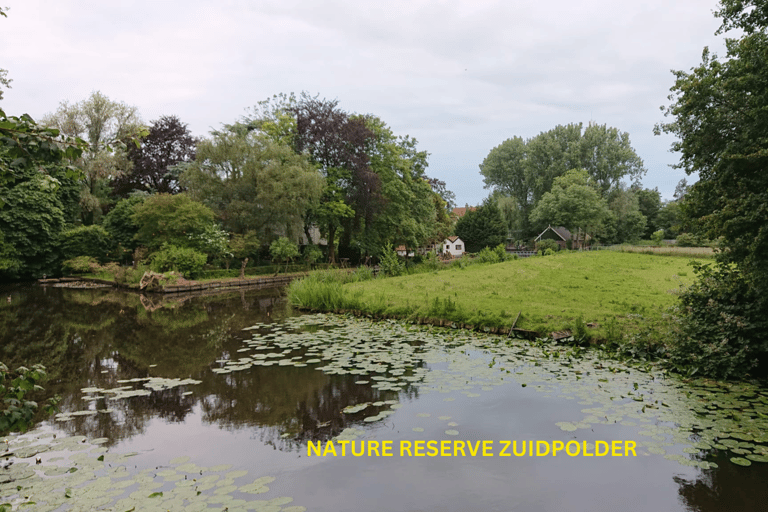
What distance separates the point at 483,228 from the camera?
5175 cm

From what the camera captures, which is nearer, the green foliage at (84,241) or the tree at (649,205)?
the green foliage at (84,241)

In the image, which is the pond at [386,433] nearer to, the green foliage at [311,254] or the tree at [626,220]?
the green foliage at [311,254]

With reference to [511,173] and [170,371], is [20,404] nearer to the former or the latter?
[170,371]

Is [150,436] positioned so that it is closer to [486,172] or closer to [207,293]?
[207,293]

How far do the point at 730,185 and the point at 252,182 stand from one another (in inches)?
911

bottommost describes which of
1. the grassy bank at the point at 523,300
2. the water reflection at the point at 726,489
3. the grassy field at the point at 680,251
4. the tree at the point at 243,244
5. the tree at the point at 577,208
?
the water reflection at the point at 726,489

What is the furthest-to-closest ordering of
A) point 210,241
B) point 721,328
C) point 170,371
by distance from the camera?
point 210,241, point 170,371, point 721,328

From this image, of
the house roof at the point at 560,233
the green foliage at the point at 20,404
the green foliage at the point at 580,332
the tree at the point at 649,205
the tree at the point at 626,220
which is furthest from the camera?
the tree at the point at 649,205

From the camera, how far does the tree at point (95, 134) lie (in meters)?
28.4

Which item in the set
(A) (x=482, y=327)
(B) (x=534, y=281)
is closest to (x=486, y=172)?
(B) (x=534, y=281)

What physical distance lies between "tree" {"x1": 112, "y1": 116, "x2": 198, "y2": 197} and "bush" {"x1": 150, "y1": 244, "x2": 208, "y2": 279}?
38.6ft

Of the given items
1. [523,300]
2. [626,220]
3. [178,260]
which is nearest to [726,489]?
[523,300]

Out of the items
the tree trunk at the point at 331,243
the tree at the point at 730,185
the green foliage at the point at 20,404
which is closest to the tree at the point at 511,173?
the tree trunk at the point at 331,243

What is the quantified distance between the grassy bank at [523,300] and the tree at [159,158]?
22.3 meters
